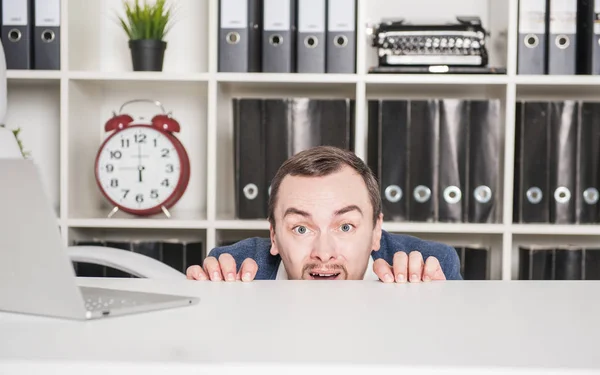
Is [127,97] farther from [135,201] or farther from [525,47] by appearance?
[525,47]

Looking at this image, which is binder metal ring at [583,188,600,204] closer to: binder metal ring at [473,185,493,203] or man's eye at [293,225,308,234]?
binder metal ring at [473,185,493,203]

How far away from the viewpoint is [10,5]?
2.14 m

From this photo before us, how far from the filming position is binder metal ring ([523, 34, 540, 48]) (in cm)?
210

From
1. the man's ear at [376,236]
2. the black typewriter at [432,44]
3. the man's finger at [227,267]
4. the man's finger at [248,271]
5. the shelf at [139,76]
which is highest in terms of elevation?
the black typewriter at [432,44]

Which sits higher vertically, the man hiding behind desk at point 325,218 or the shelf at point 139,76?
the shelf at point 139,76

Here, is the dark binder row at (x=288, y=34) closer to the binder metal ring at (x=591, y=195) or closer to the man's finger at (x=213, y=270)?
the binder metal ring at (x=591, y=195)

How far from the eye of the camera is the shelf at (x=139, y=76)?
2145 millimetres

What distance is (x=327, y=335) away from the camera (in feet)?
1.87

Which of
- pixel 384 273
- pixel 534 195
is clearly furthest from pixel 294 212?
pixel 534 195

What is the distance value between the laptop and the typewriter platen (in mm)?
1558

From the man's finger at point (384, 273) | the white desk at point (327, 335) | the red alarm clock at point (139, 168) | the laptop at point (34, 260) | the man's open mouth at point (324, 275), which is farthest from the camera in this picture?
the red alarm clock at point (139, 168)

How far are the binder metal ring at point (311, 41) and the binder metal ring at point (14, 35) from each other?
800mm

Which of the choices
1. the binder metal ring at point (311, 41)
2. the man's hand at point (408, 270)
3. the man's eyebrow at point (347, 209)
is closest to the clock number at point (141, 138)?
the binder metal ring at point (311, 41)

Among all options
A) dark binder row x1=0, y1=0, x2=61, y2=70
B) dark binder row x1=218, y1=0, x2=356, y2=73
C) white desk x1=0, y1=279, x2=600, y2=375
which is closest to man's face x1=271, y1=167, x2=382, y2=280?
white desk x1=0, y1=279, x2=600, y2=375
